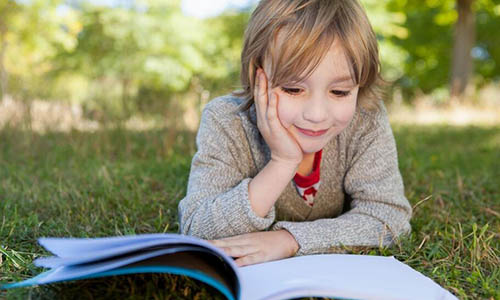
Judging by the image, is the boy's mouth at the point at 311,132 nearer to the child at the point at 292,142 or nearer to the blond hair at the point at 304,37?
the child at the point at 292,142

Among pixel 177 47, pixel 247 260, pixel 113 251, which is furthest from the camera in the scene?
pixel 177 47

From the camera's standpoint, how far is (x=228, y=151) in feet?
6.85

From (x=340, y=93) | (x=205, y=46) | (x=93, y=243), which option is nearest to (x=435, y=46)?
(x=205, y=46)

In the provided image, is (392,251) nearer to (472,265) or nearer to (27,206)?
(472,265)

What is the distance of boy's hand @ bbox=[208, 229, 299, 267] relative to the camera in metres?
1.64

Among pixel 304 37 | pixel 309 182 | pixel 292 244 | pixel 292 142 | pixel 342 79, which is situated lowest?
pixel 292 244

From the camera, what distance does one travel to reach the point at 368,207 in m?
2.03

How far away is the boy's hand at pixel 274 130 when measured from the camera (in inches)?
72.9

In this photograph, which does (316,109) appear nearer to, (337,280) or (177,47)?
(337,280)

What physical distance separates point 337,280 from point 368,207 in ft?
2.56

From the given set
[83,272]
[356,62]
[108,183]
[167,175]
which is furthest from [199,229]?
[167,175]

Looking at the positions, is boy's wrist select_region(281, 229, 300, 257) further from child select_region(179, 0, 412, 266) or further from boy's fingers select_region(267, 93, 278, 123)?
boy's fingers select_region(267, 93, 278, 123)

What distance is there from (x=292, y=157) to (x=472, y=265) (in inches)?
28.9

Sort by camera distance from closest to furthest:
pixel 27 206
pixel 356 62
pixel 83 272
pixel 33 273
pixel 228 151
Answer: pixel 83 272, pixel 33 273, pixel 356 62, pixel 228 151, pixel 27 206
